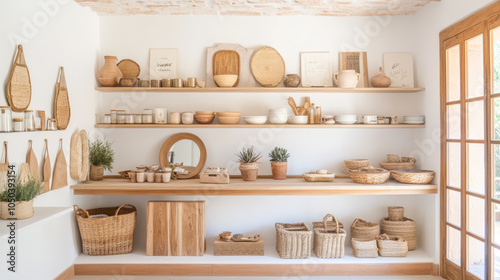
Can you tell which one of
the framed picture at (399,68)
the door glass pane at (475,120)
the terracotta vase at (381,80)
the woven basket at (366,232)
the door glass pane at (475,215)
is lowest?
the woven basket at (366,232)

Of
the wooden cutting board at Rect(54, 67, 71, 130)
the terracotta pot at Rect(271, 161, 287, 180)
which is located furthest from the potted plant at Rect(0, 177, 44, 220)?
the terracotta pot at Rect(271, 161, 287, 180)

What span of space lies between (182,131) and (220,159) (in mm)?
561

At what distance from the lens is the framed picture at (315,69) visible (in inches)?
186

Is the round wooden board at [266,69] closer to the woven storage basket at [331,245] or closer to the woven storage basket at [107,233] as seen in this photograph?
the woven storage basket at [331,245]

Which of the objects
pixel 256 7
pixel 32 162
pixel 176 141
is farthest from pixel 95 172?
pixel 256 7

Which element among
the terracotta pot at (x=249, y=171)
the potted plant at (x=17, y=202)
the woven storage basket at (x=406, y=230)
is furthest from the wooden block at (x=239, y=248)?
the potted plant at (x=17, y=202)

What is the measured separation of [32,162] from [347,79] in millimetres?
3192

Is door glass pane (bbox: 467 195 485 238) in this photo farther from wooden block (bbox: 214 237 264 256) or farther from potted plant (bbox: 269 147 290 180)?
wooden block (bbox: 214 237 264 256)

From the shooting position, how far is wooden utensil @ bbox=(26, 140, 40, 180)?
3145mm

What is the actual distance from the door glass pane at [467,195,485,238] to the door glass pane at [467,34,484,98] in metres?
0.92

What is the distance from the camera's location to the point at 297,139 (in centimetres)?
476

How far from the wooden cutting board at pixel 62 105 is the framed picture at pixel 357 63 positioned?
2.99 m

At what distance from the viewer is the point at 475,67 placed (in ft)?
11.4

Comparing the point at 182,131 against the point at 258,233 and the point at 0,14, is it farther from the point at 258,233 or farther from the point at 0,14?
the point at 0,14
